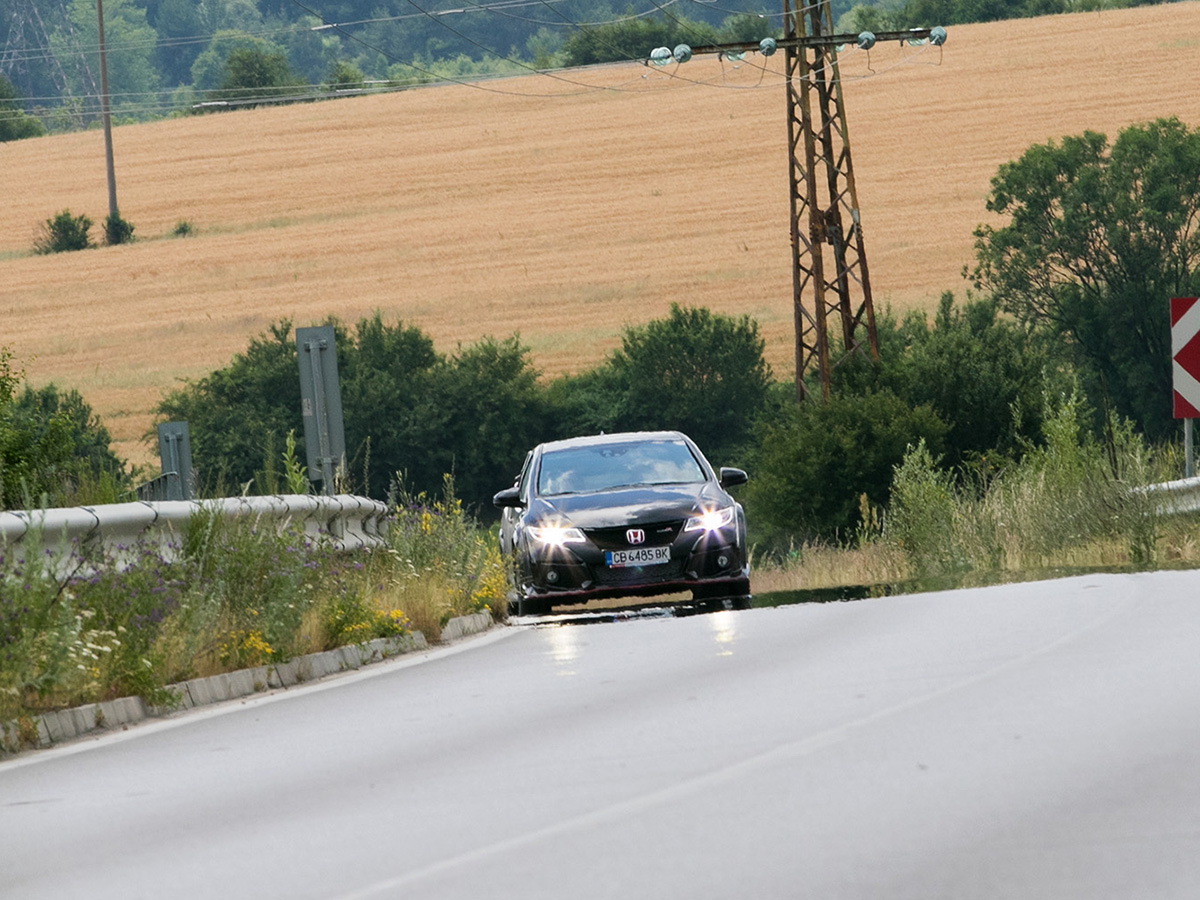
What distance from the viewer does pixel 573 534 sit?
1669 centimetres

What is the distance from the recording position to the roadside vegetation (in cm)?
1273

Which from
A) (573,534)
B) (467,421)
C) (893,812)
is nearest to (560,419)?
(467,421)

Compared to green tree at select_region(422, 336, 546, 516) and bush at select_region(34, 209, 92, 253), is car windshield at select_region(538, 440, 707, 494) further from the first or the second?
bush at select_region(34, 209, 92, 253)

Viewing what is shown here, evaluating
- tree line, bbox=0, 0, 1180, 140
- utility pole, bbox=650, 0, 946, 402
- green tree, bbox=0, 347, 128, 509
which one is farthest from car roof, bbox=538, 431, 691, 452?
tree line, bbox=0, 0, 1180, 140

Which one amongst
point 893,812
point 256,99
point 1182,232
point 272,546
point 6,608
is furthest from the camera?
point 256,99

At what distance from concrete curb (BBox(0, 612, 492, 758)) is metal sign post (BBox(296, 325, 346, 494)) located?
2578 mm

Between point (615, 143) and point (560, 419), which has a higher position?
point (615, 143)

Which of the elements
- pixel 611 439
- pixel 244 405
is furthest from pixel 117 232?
pixel 611 439

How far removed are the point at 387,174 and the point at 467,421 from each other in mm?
23113

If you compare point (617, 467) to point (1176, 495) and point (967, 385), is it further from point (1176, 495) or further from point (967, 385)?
point (967, 385)

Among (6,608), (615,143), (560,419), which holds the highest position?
(615,143)

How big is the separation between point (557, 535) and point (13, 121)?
371 feet

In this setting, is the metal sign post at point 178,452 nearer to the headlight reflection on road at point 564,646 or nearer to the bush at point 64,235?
the headlight reflection on road at point 564,646

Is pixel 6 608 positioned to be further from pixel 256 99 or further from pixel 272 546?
pixel 256 99
